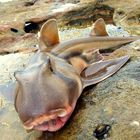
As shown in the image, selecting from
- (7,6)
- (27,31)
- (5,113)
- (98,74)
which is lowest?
(7,6)

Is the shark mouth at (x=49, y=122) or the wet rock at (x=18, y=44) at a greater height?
the shark mouth at (x=49, y=122)

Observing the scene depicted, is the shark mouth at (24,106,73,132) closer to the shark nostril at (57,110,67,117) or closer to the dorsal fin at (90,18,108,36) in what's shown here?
the shark nostril at (57,110,67,117)

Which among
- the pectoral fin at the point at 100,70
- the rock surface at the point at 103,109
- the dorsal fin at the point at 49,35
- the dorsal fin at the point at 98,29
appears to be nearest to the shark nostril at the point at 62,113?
the rock surface at the point at 103,109

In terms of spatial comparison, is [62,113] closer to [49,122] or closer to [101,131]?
[49,122]

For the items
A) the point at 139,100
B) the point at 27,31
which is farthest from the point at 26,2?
the point at 139,100

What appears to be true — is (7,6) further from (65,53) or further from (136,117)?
(136,117)

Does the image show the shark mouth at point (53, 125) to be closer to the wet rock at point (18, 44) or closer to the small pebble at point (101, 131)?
the small pebble at point (101, 131)
